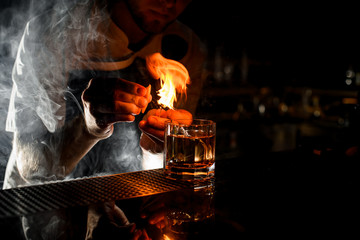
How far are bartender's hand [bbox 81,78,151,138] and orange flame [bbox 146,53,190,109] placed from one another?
4.3 inches

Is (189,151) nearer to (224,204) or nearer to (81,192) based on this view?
(224,204)

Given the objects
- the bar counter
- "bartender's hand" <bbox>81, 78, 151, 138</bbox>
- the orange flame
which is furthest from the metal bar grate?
the orange flame

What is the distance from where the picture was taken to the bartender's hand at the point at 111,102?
4.60 feet

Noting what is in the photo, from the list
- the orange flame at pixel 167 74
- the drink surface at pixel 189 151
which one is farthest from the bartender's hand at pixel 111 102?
the drink surface at pixel 189 151

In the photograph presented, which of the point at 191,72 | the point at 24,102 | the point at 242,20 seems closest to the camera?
the point at 24,102

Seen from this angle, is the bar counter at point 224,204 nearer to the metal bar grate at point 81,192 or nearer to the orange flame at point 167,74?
the metal bar grate at point 81,192

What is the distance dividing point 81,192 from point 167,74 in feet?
2.97

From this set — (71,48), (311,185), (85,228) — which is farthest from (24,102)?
(311,185)

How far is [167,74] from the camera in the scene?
1.81 m

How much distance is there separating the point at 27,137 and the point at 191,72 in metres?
1.14

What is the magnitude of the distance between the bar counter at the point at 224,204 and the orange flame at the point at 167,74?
394 mm

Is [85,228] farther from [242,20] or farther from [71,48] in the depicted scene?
[242,20]

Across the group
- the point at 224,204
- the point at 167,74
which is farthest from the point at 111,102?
the point at 224,204

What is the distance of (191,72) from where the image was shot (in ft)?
8.05
